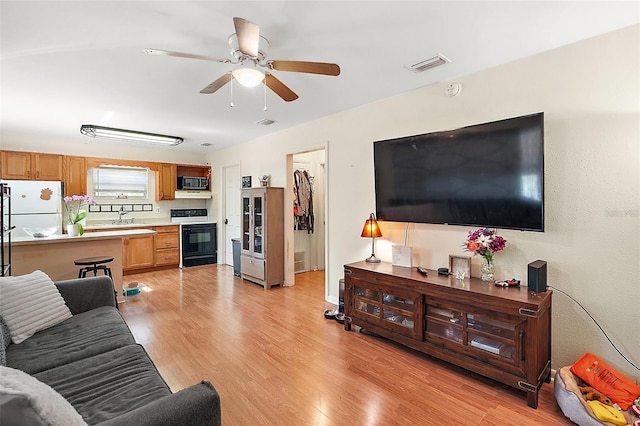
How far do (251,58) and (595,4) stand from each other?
2.09 meters

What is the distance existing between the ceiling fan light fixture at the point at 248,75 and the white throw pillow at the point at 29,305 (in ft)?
6.91

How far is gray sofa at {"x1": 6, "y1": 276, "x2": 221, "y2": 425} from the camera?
1.13 metres

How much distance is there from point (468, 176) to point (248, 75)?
1948mm

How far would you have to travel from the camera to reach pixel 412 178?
10.1 feet

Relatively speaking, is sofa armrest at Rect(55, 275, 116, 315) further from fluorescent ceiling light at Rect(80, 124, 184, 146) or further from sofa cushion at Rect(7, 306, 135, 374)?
fluorescent ceiling light at Rect(80, 124, 184, 146)

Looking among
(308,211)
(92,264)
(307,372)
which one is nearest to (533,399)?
(307,372)

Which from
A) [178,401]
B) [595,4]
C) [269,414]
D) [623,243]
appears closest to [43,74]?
[178,401]

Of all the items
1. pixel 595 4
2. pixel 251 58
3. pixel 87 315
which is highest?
pixel 595 4

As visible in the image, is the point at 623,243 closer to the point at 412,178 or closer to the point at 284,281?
the point at 412,178

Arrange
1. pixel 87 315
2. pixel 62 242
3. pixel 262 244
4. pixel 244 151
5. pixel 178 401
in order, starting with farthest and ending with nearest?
pixel 244 151 < pixel 262 244 < pixel 62 242 < pixel 87 315 < pixel 178 401

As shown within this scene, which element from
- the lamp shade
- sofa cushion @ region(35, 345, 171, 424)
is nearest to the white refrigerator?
sofa cushion @ region(35, 345, 171, 424)

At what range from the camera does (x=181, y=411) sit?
3.64 feet

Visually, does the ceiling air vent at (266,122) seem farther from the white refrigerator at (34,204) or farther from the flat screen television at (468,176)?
the white refrigerator at (34,204)

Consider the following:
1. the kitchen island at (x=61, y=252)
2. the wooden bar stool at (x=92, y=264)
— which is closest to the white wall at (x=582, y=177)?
the wooden bar stool at (x=92, y=264)
